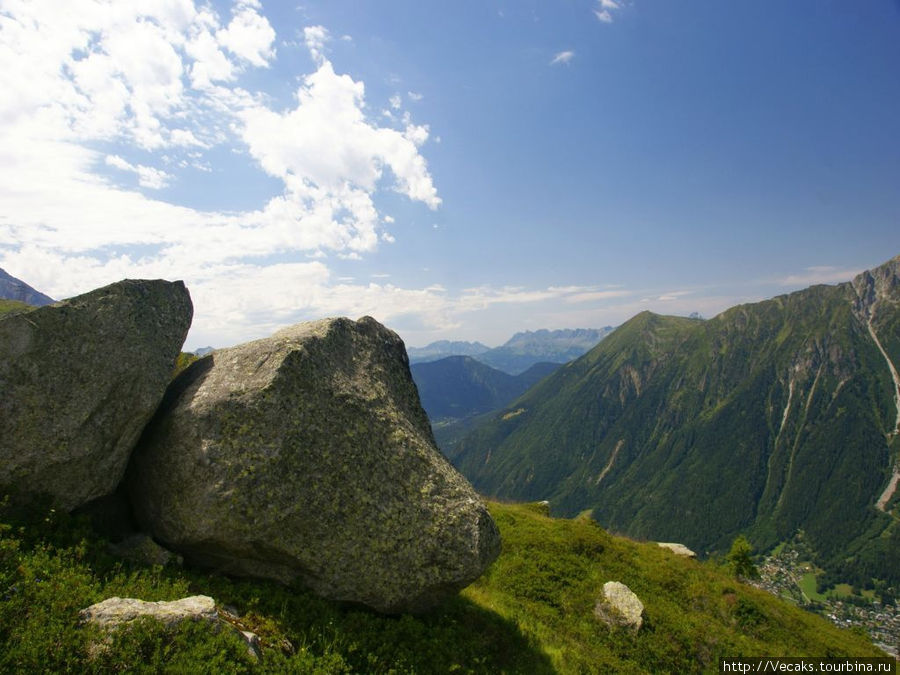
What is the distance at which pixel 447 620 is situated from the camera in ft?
44.5

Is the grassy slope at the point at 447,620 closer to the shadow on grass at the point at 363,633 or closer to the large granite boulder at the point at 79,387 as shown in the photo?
the shadow on grass at the point at 363,633

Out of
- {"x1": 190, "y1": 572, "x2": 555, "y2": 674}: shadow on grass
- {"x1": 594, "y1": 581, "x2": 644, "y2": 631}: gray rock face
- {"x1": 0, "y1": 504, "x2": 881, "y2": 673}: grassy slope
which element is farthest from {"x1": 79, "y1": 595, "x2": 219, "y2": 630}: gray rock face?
{"x1": 594, "y1": 581, "x2": 644, "y2": 631}: gray rock face

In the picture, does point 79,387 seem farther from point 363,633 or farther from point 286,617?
point 363,633

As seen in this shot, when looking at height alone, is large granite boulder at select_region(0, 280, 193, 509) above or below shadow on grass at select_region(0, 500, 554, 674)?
above

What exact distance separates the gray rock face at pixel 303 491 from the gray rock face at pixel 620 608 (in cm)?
877

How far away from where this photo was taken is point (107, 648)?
7387 millimetres

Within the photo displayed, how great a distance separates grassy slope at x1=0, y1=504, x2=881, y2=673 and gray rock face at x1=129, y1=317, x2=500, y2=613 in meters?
0.92

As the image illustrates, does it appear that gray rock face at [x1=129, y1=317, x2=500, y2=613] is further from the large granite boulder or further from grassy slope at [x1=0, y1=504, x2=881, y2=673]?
the large granite boulder

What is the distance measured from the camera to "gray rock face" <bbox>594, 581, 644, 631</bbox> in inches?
718

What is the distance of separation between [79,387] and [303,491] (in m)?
6.83

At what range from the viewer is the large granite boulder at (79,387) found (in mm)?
10828

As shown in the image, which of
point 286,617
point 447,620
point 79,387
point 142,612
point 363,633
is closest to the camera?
point 142,612

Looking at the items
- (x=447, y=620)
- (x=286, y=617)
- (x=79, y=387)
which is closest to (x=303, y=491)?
(x=286, y=617)

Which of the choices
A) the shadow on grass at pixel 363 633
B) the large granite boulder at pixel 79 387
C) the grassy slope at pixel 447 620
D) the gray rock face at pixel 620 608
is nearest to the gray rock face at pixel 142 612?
the grassy slope at pixel 447 620
